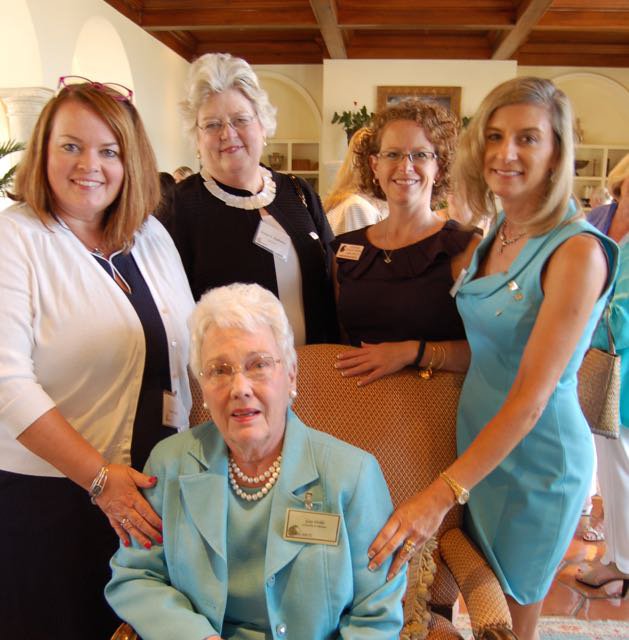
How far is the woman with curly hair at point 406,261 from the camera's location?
69.2 inches

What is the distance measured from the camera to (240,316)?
137 cm

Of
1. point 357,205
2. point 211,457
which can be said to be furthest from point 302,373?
point 357,205

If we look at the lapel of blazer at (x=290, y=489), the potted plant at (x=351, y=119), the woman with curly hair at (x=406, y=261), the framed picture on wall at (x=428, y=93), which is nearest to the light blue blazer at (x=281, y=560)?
the lapel of blazer at (x=290, y=489)

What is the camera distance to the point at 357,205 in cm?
315

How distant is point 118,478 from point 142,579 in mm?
234

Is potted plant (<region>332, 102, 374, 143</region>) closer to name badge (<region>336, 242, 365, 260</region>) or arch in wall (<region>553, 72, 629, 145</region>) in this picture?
arch in wall (<region>553, 72, 629, 145</region>)

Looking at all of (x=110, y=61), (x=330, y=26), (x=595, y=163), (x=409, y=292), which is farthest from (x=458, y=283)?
(x=595, y=163)

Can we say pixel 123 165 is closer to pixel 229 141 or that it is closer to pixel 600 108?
pixel 229 141

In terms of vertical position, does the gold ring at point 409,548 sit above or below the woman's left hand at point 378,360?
below

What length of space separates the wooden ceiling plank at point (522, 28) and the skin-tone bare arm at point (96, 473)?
6469 millimetres

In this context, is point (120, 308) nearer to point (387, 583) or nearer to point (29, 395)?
point (29, 395)

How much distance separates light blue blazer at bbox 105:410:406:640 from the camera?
4.27 ft

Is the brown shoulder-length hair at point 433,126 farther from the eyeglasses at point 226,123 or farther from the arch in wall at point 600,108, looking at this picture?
the arch in wall at point 600,108

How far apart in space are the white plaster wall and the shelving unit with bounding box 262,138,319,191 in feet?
4.52
